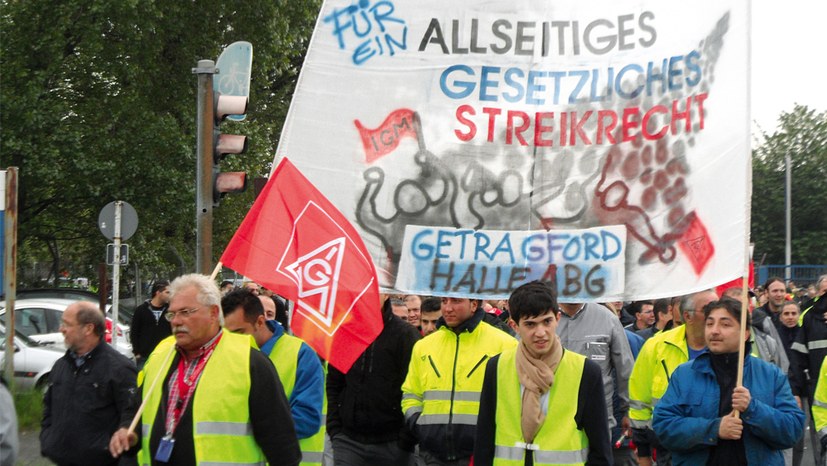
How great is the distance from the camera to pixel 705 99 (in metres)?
6.00

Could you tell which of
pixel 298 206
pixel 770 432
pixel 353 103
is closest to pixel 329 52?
pixel 353 103

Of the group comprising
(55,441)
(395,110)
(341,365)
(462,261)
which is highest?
(395,110)

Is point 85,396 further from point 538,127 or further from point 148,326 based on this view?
point 148,326

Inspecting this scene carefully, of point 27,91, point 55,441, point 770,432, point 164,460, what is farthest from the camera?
point 27,91

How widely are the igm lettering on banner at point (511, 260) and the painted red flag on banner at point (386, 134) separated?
1.47 ft

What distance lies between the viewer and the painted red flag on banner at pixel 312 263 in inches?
237

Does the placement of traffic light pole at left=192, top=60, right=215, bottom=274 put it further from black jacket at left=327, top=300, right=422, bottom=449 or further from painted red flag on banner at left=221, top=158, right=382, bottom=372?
painted red flag on banner at left=221, top=158, right=382, bottom=372

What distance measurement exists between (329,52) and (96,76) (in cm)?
2192

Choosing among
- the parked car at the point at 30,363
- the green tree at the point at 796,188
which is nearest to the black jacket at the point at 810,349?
the parked car at the point at 30,363

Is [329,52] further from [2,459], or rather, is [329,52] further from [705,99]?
[2,459]

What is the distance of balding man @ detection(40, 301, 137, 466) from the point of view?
6863 millimetres

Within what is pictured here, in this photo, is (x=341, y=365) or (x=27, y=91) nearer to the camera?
(x=341, y=365)

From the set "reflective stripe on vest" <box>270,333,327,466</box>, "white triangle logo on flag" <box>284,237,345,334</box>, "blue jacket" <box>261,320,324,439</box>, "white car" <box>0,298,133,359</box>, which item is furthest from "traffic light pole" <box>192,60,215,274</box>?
"white car" <box>0,298,133,359</box>

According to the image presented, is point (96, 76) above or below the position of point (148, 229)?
above
